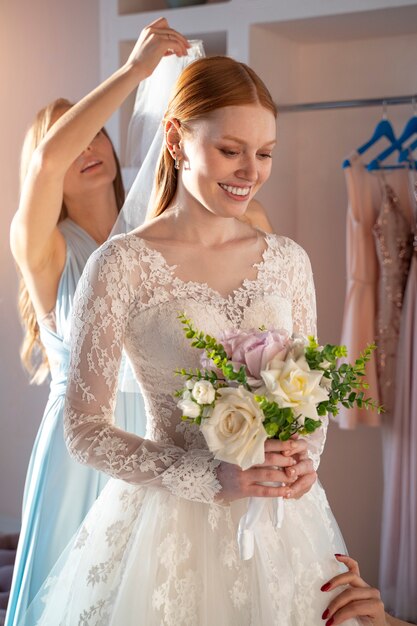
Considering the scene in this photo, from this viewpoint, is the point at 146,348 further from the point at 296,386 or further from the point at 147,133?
the point at 147,133

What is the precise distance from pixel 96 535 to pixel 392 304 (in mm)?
1706

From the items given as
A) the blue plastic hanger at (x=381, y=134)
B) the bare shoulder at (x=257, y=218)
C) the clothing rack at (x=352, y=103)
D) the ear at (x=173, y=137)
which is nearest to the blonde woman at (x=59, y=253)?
the bare shoulder at (x=257, y=218)

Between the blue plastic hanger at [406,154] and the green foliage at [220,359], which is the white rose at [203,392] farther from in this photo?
the blue plastic hanger at [406,154]

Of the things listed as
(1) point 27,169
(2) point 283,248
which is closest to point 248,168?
(2) point 283,248

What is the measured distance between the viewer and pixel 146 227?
6.06ft

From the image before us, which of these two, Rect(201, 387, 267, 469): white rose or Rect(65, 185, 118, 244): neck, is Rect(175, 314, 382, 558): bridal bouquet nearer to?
Rect(201, 387, 267, 469): white rose

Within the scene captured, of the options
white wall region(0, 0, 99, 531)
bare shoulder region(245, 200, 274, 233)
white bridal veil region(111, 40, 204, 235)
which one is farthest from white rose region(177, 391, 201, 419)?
white wall region(0, 0, 99, 531)

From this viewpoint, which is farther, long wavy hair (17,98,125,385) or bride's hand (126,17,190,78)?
long wavy hair (17,98,125,385)

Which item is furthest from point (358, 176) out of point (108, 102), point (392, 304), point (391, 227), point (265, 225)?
point (108, 102)

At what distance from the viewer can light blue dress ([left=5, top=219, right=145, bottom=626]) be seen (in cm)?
A: 238

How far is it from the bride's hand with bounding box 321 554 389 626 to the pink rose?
0.45 metres

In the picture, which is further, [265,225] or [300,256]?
[265,225]

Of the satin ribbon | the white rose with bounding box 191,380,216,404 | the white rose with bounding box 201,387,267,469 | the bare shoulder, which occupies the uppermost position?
the bare shoulder

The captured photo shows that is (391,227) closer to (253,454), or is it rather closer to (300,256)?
(300,256)
